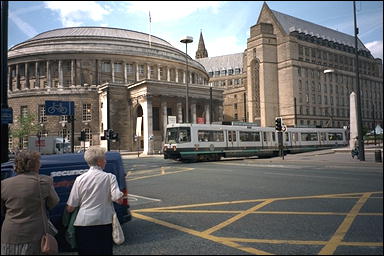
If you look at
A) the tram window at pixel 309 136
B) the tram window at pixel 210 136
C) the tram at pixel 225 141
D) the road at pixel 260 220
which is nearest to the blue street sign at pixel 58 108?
the tram at pixel 225 141

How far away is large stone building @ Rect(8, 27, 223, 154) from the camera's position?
58.8m

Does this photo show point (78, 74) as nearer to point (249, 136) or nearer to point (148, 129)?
point (148, 129)

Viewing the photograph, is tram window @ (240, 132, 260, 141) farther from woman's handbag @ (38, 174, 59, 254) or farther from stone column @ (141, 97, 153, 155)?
woman's handbag @ (38, 174, 59, 254)

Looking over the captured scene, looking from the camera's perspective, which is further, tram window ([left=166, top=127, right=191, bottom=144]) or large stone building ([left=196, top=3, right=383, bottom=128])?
large stone building ([left=196, top=3, right=383, bottom=128])

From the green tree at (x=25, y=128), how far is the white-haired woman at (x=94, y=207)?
58.9m

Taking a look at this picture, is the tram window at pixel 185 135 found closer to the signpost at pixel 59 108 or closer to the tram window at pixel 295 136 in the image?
the signpost at pixel 59 108

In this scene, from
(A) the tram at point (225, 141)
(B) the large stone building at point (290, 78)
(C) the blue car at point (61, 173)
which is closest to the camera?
(C) the blue car at point (61, 173)

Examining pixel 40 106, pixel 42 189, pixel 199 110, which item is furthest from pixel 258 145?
pixel 40 106

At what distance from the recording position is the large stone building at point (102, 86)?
5875cm

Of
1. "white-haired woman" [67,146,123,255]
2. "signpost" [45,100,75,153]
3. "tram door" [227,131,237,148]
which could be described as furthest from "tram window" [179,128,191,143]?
"white-haired woman" [67,146,123,255]

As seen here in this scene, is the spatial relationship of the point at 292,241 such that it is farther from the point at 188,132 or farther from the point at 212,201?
the point at 188,132

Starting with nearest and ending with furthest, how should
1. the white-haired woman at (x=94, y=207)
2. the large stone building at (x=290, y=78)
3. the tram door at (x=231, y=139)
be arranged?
1. the white-haired woman at (x=94, y=207)
2. the tram door at (x=231, y=139)
3. the large stone building at (x=290, y=78)

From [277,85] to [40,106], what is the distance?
63.9m

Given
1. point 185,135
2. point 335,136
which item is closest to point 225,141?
point 185,135
